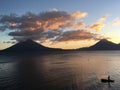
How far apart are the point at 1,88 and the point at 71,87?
32.3m

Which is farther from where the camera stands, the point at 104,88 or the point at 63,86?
the point at 63,86

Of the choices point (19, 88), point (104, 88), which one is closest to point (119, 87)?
point (104, 88)

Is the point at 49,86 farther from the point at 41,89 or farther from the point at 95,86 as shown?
the point at 95,86

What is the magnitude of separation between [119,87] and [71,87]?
2149 cm

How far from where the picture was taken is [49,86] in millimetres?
84688

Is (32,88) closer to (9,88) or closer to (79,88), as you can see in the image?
(9,88)

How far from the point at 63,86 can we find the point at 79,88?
318 inches

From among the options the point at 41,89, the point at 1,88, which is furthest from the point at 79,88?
the point at 1,88

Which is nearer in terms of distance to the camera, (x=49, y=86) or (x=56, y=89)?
(x=56, y=89)

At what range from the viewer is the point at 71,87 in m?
83.1

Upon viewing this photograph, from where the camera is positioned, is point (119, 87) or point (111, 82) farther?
point (111, 82)

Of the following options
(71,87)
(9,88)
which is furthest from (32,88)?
(71,87)

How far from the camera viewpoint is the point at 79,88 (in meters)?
80.6

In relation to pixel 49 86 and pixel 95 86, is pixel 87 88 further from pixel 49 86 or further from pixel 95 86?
pixel 49 86
